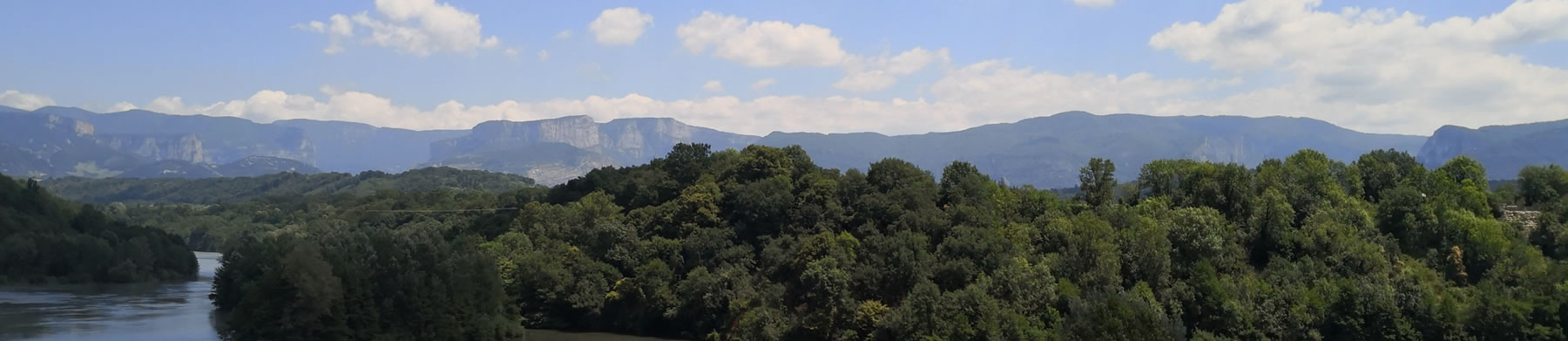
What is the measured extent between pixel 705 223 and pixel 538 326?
41.0ft

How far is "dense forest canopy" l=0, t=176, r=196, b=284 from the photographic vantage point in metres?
98.7

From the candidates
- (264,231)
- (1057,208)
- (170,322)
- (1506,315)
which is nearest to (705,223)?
(1057,208)

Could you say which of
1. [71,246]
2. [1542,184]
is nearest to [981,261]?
[1542,184]

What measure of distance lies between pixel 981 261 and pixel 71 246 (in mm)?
87719

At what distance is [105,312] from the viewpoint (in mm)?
75000

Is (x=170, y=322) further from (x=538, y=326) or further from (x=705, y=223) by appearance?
(x=705, y=223)

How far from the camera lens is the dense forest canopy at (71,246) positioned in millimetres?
98688

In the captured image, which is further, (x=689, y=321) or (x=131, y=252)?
(x=131, y=252)

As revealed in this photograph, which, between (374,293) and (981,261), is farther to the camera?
(981,261)

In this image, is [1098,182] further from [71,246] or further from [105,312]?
[71,246]

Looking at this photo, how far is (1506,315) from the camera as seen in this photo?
162 feet

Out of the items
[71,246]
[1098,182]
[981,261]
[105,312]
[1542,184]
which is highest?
[1542,184]

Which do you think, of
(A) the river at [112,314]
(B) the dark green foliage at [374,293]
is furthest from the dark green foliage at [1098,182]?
(B) the dark green foliage at [374,293]

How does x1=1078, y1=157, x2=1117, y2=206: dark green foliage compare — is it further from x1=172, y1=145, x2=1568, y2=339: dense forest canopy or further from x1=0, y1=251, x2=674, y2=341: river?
x1=0, y1=251, x2=674, y2=341: river
